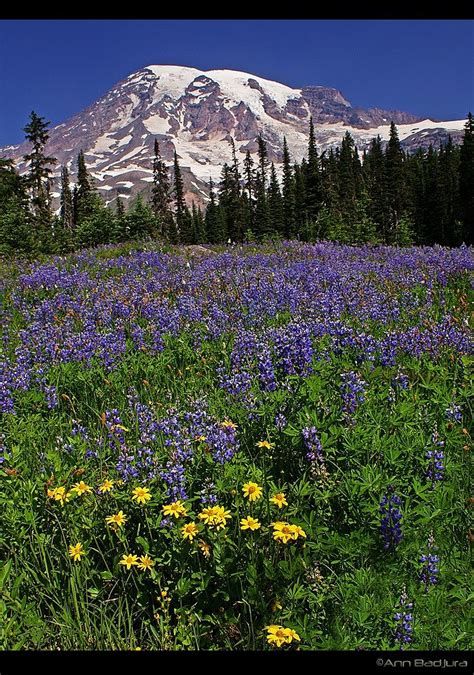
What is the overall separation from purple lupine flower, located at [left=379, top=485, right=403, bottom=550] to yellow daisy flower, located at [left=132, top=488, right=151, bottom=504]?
1.10 meters

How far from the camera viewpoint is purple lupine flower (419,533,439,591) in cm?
227

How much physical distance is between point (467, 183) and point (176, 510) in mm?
65886

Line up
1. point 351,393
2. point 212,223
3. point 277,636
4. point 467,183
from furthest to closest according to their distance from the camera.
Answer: point 212,223, point 467,183, point 351,393, point 277,636

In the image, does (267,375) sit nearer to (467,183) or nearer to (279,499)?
(279,499)

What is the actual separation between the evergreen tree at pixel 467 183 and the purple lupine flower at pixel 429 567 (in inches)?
2397

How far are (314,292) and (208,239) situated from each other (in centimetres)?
8899

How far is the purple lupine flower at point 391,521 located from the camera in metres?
2.37

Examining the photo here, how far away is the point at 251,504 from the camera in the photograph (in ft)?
8.26

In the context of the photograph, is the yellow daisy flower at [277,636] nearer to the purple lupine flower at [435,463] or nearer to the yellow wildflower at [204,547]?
the yellow wildflower at [204,547]

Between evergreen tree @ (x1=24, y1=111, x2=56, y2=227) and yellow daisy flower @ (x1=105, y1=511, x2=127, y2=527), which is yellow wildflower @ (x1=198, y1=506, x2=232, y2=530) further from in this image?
evergreen tree @ (x1=24, y1=111, x2=56, y2=227)

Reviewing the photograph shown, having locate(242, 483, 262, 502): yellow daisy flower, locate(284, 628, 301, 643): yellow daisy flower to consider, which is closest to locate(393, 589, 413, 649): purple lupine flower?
locate(284, 628, 301, 643): yellow daisy flower

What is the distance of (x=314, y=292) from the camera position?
668 cm

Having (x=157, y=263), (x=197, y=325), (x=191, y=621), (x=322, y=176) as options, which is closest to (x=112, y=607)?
(x=191, y=621)

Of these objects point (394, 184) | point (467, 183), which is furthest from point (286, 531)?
point (394, 184)
